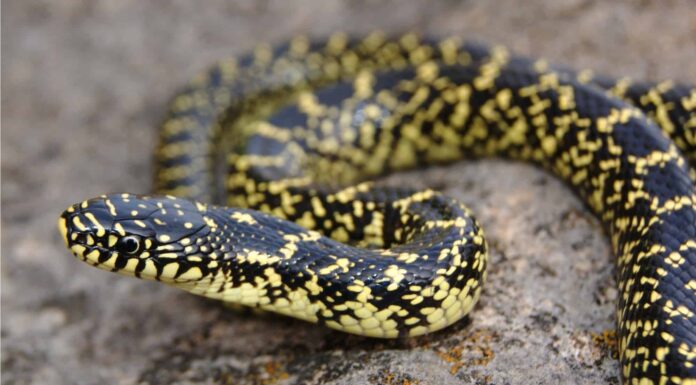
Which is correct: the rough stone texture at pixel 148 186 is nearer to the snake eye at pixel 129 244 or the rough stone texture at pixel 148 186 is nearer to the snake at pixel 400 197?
the snake at pixel 400 197

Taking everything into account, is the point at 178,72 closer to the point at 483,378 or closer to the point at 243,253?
the point at 243,253

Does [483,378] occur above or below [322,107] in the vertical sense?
below

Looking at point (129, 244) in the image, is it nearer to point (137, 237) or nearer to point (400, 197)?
point (137, 237)

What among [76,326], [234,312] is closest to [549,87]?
[234,312]

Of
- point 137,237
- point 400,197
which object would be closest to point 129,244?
point 137,237

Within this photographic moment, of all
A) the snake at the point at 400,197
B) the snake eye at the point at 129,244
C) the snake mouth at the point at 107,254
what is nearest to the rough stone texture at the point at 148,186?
the snake at the point at 400,197

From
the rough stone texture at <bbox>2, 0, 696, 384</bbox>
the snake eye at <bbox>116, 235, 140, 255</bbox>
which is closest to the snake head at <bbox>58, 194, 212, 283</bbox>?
the snake eye at <bbox>116, 235, 140, 255</bbox>
